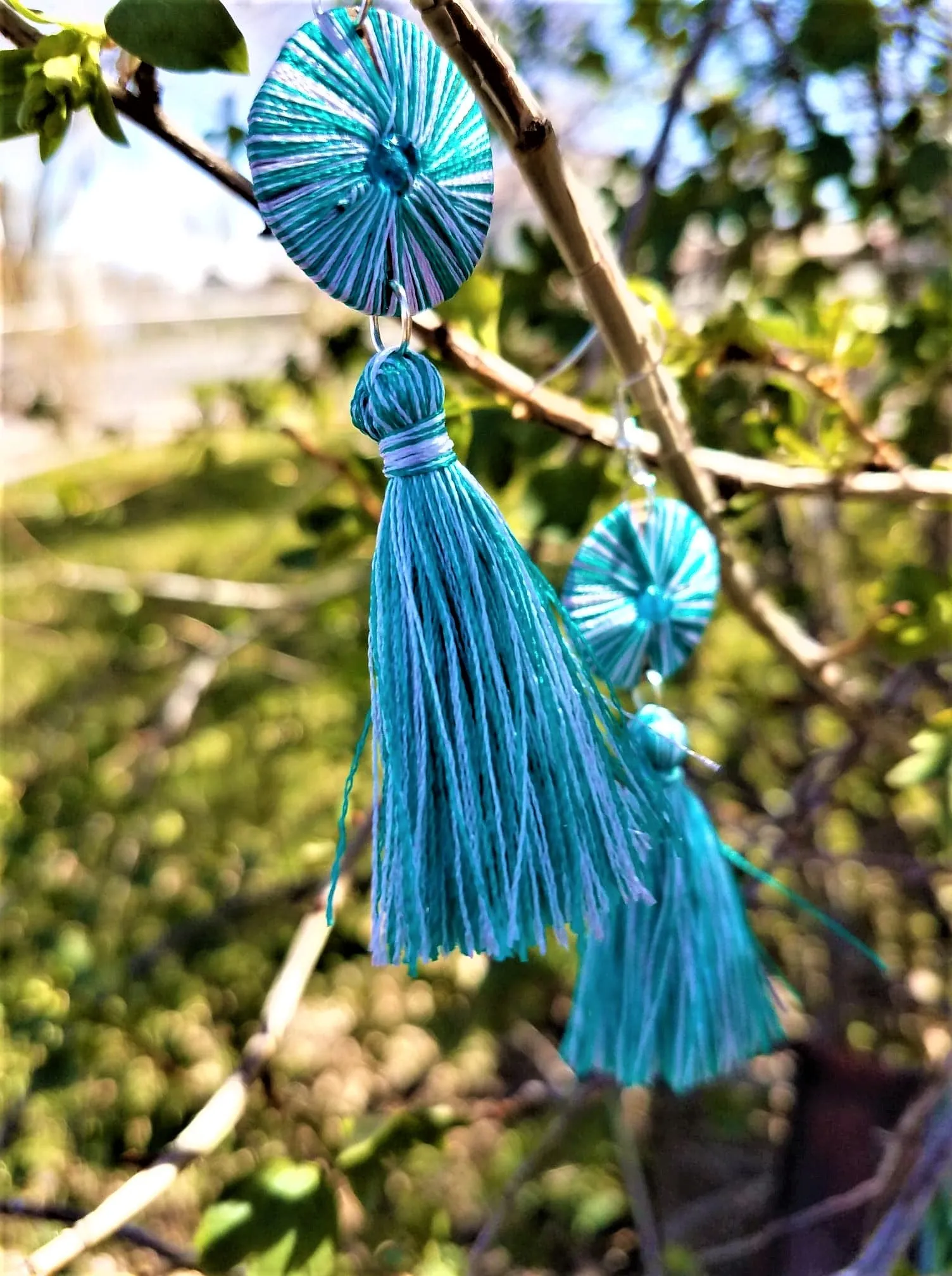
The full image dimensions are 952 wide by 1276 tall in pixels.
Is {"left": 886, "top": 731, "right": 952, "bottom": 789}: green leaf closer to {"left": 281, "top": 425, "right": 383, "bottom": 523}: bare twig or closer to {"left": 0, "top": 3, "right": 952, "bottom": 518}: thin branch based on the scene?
{"left": 0, "top": 3, "right": 952, "bottom": 518}: thin branch

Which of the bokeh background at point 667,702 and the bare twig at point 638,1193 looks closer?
the bokeh background at point 667,702

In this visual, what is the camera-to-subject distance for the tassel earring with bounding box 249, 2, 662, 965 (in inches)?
14.5

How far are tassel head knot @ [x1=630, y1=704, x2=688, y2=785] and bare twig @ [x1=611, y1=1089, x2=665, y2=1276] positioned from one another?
0.60 meters

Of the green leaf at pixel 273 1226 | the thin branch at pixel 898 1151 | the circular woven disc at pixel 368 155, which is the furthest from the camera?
the thin branch at pixel 898 1151

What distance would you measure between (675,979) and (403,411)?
0.35 meters

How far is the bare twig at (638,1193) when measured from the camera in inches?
37.0

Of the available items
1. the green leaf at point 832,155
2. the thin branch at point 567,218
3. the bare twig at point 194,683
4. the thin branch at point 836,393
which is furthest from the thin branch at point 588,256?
the bare twig at point 194,683

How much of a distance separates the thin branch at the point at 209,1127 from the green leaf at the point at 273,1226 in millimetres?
44

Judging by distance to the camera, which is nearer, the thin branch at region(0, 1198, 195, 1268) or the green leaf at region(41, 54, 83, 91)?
the green leaf at region(41, 54, 83, 91)

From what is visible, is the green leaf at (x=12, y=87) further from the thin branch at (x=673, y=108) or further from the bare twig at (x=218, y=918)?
the bare twig at (x=218, y=918)

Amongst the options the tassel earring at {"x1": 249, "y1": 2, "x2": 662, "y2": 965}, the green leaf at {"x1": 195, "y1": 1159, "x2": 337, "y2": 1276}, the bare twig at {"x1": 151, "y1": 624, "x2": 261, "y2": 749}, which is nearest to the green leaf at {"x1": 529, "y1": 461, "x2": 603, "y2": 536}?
the tassel earring at {"x1": 249, "y1": 2, "x2": 662, "y2": 965}

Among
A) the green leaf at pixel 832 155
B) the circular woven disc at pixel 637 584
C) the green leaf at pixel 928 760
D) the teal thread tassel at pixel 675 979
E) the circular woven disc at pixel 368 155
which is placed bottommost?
the teal thread tassel at pixel 675 979

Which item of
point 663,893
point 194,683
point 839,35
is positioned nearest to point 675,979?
point 663,893

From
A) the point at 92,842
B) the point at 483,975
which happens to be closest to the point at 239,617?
the point at 92,842
